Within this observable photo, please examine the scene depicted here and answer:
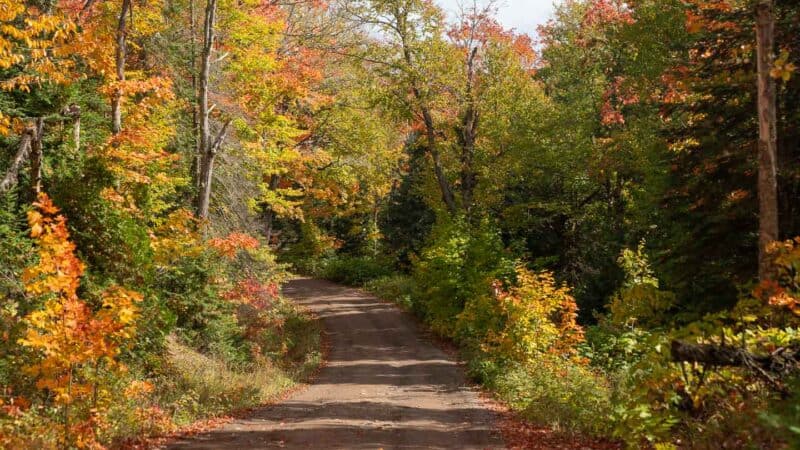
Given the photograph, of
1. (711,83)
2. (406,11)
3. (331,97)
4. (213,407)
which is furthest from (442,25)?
(213,407)

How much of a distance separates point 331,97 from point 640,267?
19147 millimetres

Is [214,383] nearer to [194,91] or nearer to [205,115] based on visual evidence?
[205,115]

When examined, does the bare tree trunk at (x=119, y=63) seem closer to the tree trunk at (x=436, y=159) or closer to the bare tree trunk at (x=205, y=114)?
the bare tree trunk at (x=205, y=114)

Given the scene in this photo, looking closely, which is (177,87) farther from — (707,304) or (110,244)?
(707,304)

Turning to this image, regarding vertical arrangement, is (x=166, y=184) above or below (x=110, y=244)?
above

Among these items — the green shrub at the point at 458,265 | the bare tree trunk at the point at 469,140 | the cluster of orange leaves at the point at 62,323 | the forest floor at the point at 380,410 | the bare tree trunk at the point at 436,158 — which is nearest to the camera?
the cluster of orange leaves at the point at 62,323

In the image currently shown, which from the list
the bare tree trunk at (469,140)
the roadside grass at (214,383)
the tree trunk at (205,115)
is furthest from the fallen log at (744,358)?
the bare tree trunk at (469,140)

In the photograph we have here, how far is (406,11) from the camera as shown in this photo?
2461cm

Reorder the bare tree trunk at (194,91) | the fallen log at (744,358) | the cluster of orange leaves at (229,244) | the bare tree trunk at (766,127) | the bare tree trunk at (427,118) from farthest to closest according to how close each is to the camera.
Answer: the bare tree trunk at (427,118) → the bare tree trunk at (194,91) → the cluster of orange leaves at (229,244) → the bare tree trunk at (766,127) → the fallen log at (744,358)

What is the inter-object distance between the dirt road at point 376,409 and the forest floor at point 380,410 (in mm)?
16

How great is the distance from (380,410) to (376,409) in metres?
0.14

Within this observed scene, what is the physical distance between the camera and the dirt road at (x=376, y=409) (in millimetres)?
10805

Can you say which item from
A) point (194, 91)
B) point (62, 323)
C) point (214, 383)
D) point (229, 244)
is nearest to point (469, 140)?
point (194, 91)

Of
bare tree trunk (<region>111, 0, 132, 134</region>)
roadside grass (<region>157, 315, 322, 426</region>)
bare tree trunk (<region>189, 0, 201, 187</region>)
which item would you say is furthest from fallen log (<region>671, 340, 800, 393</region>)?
bare tree trunk (<region>189, 0, 201, 187</region>)
